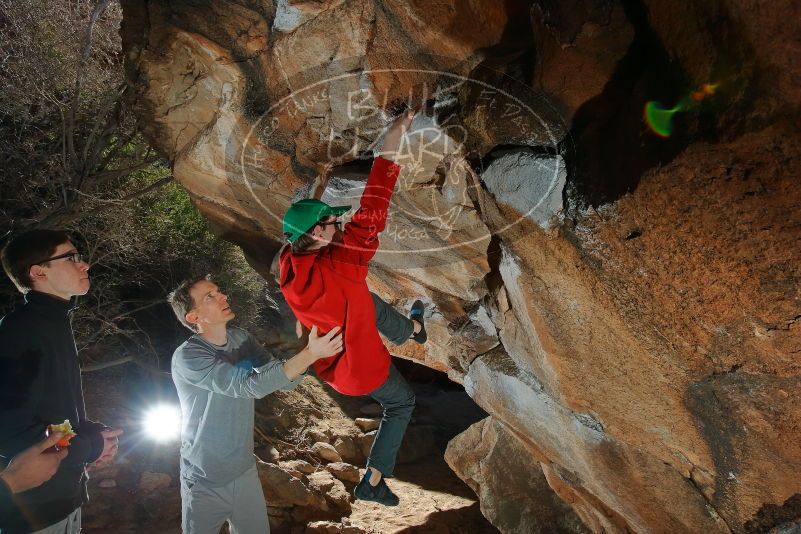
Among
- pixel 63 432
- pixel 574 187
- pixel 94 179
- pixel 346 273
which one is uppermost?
pixel 574 187

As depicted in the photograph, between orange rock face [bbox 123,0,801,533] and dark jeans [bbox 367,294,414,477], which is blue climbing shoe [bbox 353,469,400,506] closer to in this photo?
dark jeans [bbox 367,294,414,477]

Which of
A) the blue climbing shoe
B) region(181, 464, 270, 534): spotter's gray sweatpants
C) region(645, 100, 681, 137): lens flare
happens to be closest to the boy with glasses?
region(181, 464, 270, 534): spotter's gray sweatpants

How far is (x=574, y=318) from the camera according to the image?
2.83m

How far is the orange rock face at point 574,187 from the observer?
192 cm

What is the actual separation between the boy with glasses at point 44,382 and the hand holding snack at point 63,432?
0.12ft

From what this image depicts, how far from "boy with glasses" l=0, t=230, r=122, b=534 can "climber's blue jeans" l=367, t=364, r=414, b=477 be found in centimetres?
159

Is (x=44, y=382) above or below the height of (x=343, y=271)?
below

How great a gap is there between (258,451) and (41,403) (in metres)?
5.30

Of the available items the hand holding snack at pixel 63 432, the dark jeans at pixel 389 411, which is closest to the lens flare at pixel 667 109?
the dark jeans at pixel 389 411

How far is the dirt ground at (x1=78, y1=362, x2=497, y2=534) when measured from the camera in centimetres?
588

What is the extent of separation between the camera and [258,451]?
7234 millimetres

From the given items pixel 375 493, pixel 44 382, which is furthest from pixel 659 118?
pixel 44 382

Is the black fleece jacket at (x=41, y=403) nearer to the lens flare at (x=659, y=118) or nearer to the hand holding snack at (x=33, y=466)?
the hand holding snack at (x=33, y=466)

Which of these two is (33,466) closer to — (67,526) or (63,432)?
(63,432)
